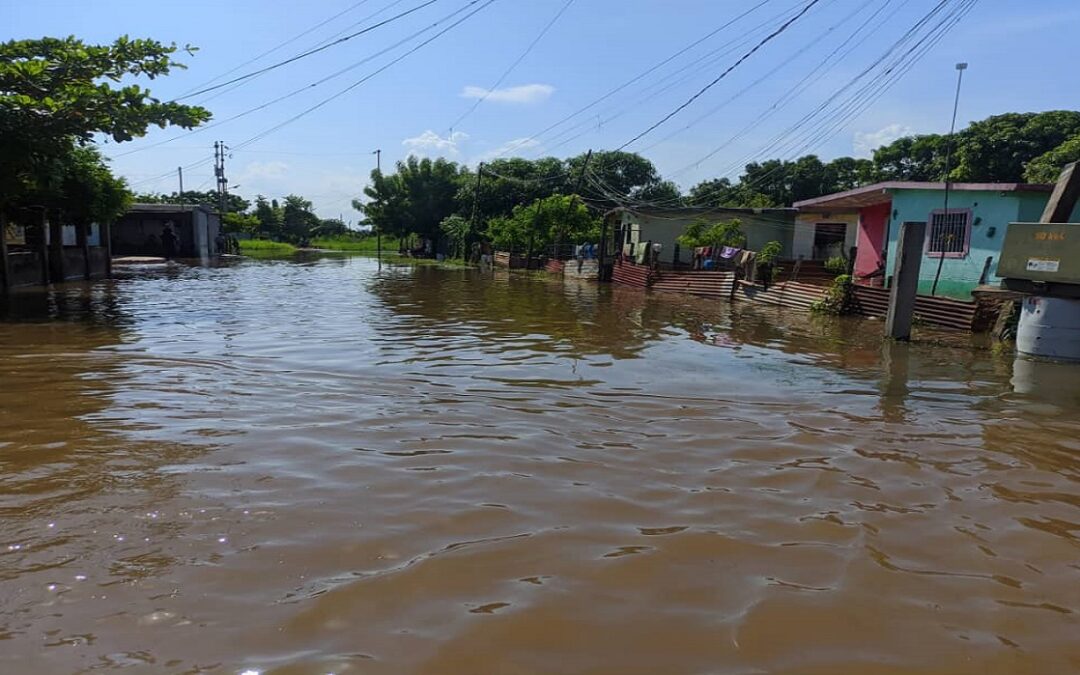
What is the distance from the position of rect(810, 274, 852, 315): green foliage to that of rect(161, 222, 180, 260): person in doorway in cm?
3653

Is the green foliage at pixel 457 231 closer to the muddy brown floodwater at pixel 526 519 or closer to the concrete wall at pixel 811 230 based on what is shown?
the concrete wall at pixel 811 230

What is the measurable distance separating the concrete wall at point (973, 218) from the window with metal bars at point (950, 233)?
4.4 inches

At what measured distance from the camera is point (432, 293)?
20734 millimetres

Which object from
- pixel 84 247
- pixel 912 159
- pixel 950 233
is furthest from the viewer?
pixel 912 159

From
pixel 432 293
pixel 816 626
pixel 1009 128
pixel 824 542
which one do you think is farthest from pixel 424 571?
pixel 1009 128

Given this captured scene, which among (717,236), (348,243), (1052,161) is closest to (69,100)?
(717,236)

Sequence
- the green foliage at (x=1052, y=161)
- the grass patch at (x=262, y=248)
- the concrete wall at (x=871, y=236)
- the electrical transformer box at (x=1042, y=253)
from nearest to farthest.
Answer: the electrical transformer box at (x=1042, y=253), the concrete wall at (x=871, y=236), the green foliage at (x=1052, y=161), the grass patch at (x=262, y=248)

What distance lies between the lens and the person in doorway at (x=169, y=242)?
133 feet

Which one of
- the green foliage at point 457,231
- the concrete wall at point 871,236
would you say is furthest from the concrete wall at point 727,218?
the green foliage at point 457,231

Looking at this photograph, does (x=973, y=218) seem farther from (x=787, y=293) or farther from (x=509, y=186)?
(x=509, y=186)

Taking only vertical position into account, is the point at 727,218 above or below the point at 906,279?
above

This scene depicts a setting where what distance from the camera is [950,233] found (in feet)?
56.9

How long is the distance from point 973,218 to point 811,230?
A: 13.9 m

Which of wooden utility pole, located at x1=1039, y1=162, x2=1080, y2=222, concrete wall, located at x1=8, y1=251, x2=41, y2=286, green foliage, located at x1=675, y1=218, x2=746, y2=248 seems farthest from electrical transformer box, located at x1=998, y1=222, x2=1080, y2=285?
concrete wall, located at x1=8, y1=251, x2=41, y2=286
